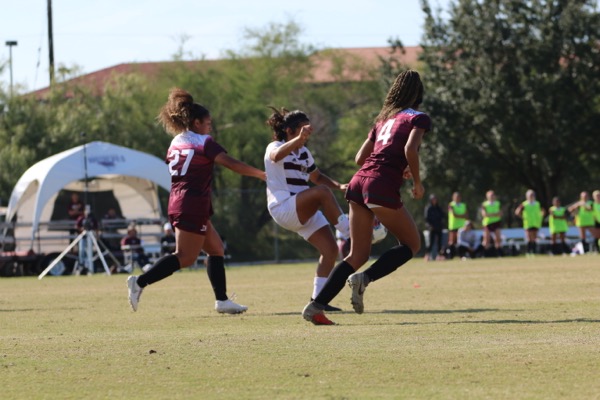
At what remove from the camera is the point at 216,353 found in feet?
26.5

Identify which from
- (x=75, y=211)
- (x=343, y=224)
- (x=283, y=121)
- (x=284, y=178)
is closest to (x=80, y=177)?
(x=75, y=211)

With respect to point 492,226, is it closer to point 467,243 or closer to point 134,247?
point 467,243

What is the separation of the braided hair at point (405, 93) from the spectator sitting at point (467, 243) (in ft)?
80.1

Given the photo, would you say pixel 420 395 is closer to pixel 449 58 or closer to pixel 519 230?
pixel 519 230

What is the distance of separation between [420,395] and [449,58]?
140 feet

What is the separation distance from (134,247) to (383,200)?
22.1 meters

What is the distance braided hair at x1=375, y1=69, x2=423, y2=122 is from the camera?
33.1ft

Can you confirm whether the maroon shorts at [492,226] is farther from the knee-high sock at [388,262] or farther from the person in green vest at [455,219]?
the knee-high sock at [388,262]

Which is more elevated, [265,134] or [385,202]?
[265,134]

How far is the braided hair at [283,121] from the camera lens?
1152 centimetres

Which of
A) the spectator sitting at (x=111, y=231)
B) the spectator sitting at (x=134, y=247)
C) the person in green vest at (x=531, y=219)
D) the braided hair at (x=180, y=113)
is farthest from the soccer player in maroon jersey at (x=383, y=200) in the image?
the person in green vest at (x=531, y=219)

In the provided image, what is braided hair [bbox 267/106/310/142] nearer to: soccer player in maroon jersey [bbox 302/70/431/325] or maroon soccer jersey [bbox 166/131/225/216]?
maroon soccer jersey [bbox 166/131/225/216]

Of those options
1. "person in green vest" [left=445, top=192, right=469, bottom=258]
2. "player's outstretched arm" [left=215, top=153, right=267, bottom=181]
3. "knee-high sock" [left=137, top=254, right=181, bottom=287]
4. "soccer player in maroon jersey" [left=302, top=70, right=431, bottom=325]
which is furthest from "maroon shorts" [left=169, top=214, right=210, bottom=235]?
"person in green vest" [left=445, top=192, right=469, bottom=258]

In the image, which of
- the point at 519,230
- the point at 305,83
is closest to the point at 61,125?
the point at 305,83
